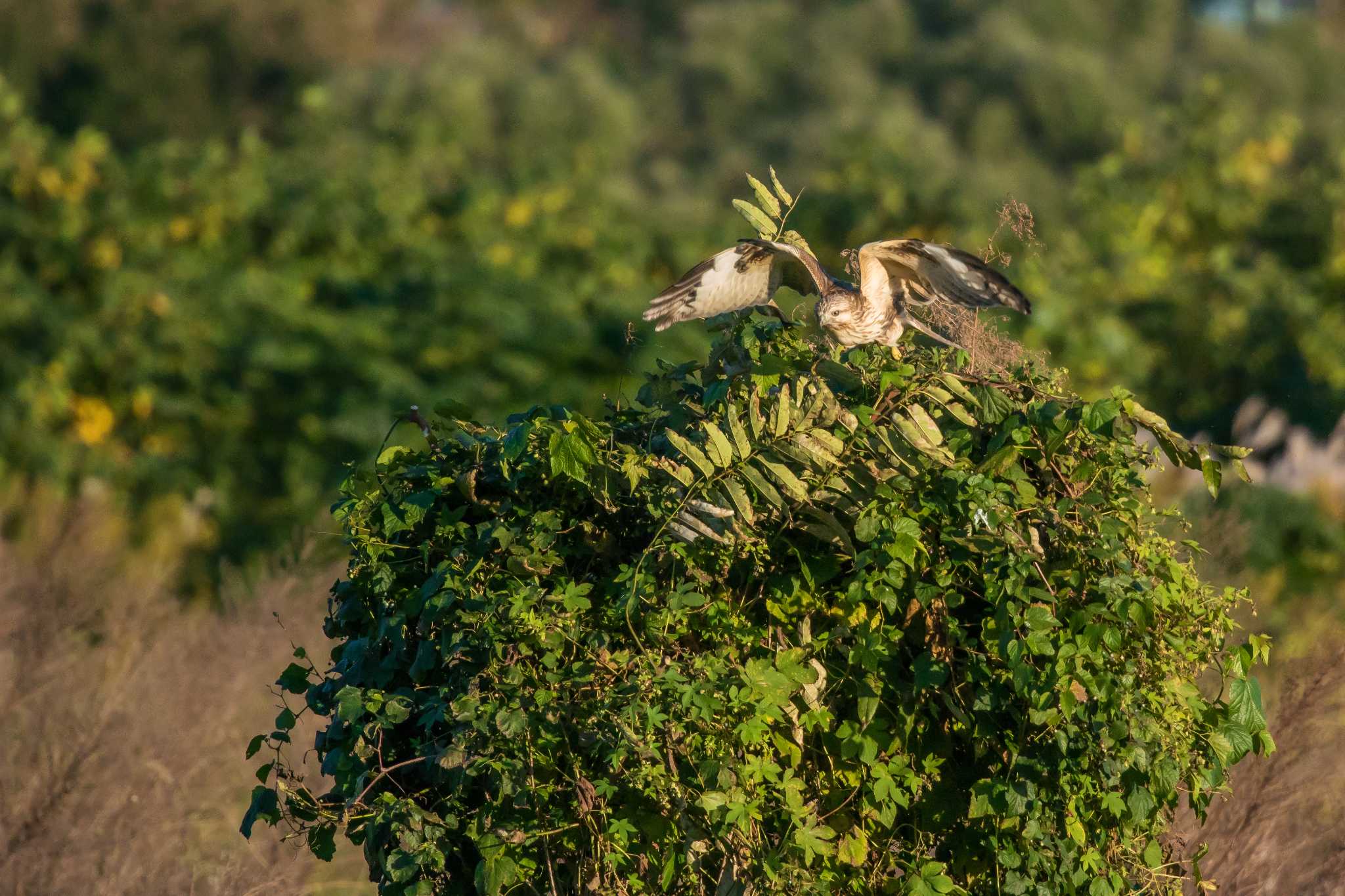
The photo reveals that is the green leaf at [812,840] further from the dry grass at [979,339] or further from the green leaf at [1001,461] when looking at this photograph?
the dry grass at [979,339]

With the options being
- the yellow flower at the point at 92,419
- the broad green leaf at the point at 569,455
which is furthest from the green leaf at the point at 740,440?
the yellow flower at the point at 92,419

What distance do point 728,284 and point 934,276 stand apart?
1.41ft

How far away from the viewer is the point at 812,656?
290 cm

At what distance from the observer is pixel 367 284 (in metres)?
10.9

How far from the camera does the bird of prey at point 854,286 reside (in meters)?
3.20

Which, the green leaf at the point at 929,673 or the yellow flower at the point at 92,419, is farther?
the yellow flower at the point at 92,419

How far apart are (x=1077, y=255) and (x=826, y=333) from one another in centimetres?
792

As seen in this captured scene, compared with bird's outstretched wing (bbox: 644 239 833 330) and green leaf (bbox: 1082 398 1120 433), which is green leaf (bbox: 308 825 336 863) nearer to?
bird's outstretched wing (bbox: 644 239 833 330)

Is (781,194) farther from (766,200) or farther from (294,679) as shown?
(294,679)

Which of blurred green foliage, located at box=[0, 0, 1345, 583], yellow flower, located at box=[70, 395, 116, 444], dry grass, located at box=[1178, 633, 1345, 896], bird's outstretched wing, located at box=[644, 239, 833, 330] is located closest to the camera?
bird's outstretched wing, located at box=[644, 239, 833, 330]

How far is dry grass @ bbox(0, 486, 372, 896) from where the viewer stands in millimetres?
4363

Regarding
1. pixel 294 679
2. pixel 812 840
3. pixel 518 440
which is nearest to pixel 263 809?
pixel 294 679

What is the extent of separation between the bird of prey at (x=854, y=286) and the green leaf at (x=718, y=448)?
1.60 ft

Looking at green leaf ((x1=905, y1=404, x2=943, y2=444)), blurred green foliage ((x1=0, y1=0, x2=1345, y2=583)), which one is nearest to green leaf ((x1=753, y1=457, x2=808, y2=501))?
green leaf ((x1=905, y1=404, x2=943, y2=444))
